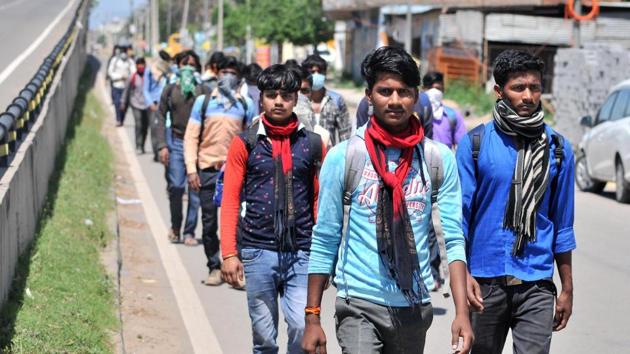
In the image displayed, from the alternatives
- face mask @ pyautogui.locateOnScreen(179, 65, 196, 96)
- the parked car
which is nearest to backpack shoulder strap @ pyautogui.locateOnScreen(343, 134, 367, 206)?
face mask @ pyautogui.locateOnScreen(179, 65, 196, 96)

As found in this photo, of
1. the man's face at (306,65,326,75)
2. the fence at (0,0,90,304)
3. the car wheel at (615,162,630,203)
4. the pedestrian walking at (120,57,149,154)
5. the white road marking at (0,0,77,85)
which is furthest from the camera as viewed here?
the white road marking at (0,0,77,85)

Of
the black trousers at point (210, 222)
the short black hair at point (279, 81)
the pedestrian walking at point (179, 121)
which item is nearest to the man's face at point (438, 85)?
the black trousers at point (210, 222)

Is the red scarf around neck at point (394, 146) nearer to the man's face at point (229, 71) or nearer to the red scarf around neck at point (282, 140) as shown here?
the red scarf around neck at point (282, 140)

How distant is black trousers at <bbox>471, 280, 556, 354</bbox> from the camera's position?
5.43 m

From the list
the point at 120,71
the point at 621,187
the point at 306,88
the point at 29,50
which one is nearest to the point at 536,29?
the point at 120,71

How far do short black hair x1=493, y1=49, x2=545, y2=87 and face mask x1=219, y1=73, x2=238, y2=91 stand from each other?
187 inches

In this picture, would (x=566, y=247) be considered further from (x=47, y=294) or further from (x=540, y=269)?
(x=47, y=294)

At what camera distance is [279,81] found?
256 inches

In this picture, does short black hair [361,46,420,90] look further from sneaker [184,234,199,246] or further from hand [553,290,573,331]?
sneaker [184,234,199,246]

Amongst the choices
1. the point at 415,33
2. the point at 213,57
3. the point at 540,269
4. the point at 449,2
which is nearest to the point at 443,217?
the point at 540,269

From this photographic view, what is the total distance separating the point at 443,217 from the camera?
4.85m

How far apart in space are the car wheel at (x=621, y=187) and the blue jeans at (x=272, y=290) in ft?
38.5

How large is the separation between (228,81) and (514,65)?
16.1 ft

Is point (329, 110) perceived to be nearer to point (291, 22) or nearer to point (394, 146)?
point (394, 146)
